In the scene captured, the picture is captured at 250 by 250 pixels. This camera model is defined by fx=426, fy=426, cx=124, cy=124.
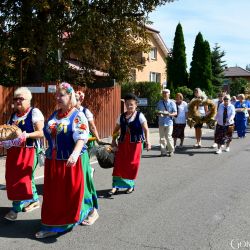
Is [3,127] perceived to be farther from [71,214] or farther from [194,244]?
[194,244]

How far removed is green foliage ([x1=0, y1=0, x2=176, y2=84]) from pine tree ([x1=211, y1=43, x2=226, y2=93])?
35032 mm

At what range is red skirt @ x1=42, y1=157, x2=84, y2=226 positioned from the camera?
5082mm

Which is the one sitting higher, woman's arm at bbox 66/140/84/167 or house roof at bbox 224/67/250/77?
house roof at bbox 224/67/250/77

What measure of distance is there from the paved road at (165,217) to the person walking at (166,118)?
95.0 inches

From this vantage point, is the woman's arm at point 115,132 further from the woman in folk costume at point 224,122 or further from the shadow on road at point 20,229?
the woman in folk costume at point 224,122

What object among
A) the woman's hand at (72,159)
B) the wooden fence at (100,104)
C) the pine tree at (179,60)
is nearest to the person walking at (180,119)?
the wooden fence at (100,104)

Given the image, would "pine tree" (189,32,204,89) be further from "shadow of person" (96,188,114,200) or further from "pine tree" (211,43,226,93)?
"shadow of person" (96,188,114,200)

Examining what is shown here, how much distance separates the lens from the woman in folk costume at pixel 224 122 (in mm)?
13062

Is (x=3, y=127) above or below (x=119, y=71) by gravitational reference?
below

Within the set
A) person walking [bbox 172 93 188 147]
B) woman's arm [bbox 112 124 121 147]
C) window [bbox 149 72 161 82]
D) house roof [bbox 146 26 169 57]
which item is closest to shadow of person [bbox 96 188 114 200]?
woman's arm [bbox 112 124 121 147]

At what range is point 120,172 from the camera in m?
7.36

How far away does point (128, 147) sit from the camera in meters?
7.43

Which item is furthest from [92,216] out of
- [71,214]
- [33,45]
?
[33,45]

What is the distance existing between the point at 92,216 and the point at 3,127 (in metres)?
1.67
